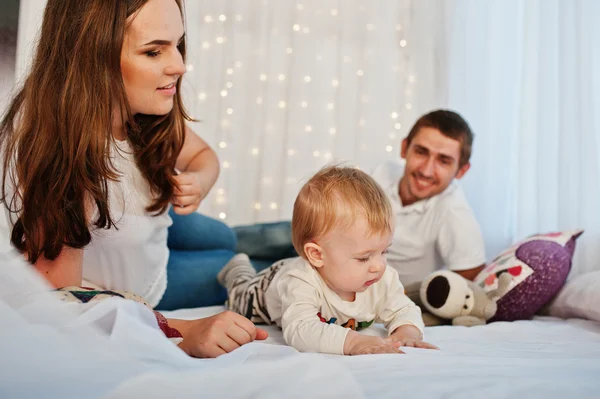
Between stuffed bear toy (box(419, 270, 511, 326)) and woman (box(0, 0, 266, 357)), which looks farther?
stuffed bear toy (box(419, 270, 511, 326))

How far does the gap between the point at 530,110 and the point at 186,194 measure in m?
1.87

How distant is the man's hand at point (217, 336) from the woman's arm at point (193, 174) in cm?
37

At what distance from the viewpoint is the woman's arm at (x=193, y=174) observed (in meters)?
1.51

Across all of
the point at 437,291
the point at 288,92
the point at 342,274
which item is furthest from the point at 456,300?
the point at 288,92

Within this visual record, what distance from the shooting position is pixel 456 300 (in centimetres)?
168

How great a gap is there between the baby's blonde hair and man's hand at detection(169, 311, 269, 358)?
0.79 feet

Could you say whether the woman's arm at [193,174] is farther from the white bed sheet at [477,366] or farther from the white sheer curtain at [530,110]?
the white sheer curtain at [530,110]

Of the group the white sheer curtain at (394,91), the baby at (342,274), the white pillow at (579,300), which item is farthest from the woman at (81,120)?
the white sheer curtain at (394,91)

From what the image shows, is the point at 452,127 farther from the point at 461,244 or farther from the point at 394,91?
the point at 394,91

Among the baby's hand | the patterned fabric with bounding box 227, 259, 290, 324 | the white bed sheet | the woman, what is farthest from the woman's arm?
the baby's hand

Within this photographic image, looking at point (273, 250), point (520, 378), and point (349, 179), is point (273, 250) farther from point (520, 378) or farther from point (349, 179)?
point (520, 378)

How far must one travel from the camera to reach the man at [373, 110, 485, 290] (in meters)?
2.10

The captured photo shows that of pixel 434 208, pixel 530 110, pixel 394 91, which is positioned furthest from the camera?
pixel 394 91

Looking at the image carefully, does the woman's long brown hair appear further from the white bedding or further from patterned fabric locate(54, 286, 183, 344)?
the white bedding
